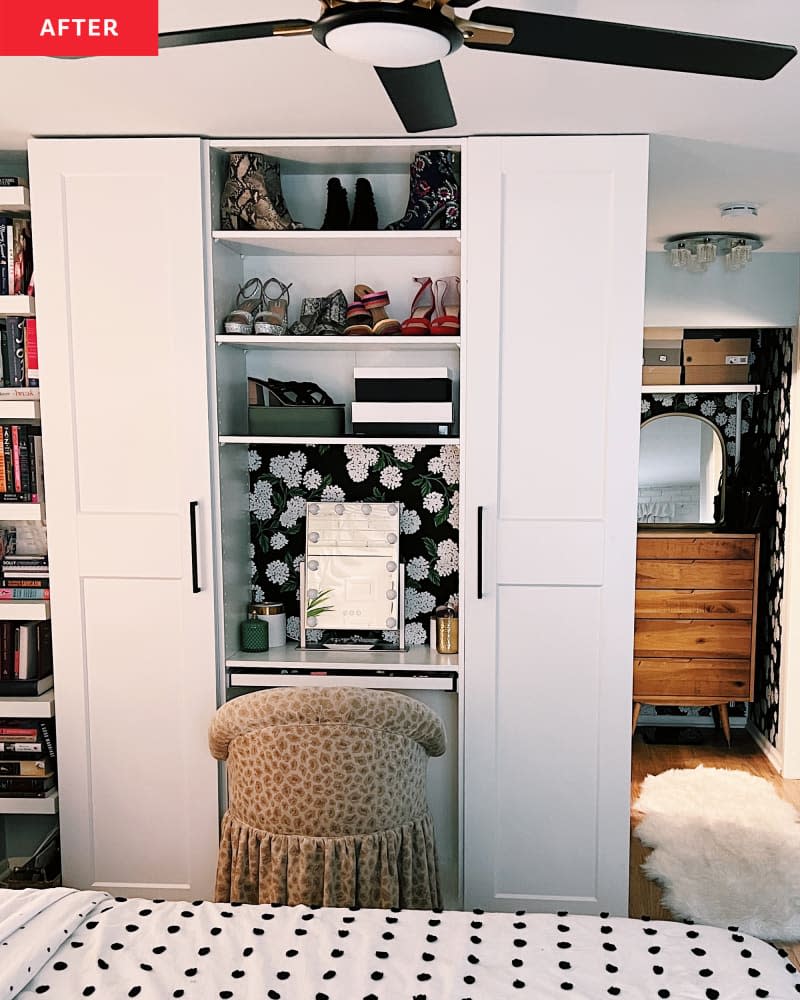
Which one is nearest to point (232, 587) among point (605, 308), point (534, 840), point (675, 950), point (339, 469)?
point (339, 469)

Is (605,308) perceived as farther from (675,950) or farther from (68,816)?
(68,816)

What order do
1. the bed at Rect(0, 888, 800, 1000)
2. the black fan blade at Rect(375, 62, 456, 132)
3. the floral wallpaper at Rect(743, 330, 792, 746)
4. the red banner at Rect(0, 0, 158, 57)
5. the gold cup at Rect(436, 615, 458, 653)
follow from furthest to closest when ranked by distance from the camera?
the floral wallpaper at Rect(743, 330, 792, 746), the gold cup at Rect(436, 615, 458, 653), the bed at Rect(0, 888, 800, 1000), the black fan blade at Rect(375, 62, 456, 132), the red banner at Rect(0, 0, 158, 57)

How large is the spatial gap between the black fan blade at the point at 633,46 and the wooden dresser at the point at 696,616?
3588 millimetres

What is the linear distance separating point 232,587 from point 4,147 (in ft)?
5.14

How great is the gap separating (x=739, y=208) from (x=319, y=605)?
2207 mm

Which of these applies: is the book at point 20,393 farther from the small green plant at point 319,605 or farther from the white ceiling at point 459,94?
the small green plant at point 319,605

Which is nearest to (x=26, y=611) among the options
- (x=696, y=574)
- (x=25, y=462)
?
(x=25, y=462)

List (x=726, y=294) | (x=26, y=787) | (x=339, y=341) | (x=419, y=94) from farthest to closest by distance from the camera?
1. (x=726, y=294)
2. (x=26, y=787)
3. (x=339, y=341)
4. (x=419, y=94)

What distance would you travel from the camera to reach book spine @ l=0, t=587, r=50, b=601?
3049 millimetres

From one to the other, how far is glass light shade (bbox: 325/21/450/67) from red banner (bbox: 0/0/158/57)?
0.29 metres

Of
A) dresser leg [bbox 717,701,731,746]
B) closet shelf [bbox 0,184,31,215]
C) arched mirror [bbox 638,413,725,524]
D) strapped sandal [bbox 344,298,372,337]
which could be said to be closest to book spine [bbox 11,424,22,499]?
closet shelf [bbox 0,184,31,215]

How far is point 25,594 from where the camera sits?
306 cm

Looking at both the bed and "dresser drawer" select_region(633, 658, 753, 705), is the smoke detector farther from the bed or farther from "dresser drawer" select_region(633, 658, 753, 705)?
the bed

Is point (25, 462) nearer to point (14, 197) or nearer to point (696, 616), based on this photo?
point (14, 197)
